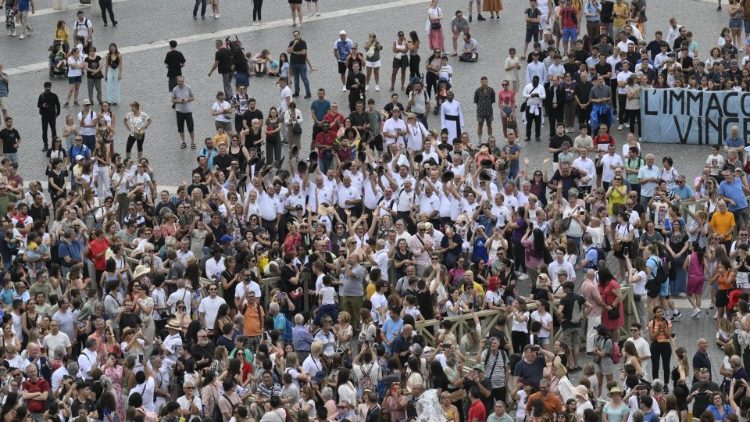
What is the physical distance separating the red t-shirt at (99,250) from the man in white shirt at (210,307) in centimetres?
301

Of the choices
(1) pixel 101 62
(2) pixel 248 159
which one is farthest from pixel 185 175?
(1) pixel 101 62

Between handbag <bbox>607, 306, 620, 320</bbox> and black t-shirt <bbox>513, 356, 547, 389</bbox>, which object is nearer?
black t-shirt <bbox>513, 356, 547, 389</bbox>

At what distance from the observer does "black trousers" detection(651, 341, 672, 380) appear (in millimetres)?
26531

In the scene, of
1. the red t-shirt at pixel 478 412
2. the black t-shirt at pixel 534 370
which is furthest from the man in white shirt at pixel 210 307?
the black t-shirt at pixel 534 370

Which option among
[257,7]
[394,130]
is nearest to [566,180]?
[394,130]

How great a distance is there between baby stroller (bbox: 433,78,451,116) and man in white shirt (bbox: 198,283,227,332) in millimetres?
9911

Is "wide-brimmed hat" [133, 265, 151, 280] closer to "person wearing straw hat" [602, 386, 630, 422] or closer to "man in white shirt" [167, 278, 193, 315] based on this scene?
"man in white shirt" [167, 278, 193, 315]

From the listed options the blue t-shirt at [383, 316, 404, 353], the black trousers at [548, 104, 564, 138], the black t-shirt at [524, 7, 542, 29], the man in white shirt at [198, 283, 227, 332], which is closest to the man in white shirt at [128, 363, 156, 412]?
the man in white shirt at [198, 283, 227, 332]

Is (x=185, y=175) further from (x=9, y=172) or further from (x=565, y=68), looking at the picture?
(x=565, y=68)

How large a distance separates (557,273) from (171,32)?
1763cm

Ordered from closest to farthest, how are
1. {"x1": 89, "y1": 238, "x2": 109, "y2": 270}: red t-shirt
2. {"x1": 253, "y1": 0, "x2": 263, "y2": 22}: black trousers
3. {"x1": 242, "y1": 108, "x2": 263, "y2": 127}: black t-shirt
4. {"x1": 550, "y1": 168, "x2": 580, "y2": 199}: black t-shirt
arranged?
{"x1": 89, "y1": 238, "x2": 109, "y2": 270}: red t-shirt, {"x1": 550, "y1": 168, "x2": 580, "y2": 199}: black t-shirt, {"x1": 242, "y1": 108, "x2": 263, "y2": 127}: black t-shirt, {"x1": 253, "y1": 0, "x2": 263, "y2": 22}: black trousers

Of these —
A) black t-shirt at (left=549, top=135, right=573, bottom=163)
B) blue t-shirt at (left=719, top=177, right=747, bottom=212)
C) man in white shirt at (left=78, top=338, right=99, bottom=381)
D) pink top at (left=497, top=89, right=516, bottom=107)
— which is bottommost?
man in white shirt at (left=78, top=338, right=99, bottom=381)

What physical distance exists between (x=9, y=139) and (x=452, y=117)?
8.34 meters

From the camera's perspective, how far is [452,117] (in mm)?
35562
